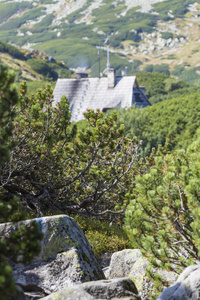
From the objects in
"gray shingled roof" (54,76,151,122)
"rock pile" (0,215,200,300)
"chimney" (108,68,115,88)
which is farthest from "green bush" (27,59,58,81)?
"rock pile" (0,215,200,300)

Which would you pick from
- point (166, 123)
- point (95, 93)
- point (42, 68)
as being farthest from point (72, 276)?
point (42, 68)

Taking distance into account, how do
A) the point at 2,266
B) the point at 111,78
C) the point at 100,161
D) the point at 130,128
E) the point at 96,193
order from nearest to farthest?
the point at 2,266, the point at 96,193, the point at 100,161, the point at 130,128, the point at 111,78

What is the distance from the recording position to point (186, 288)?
11.7 ft

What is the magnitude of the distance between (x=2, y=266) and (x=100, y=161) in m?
6.82

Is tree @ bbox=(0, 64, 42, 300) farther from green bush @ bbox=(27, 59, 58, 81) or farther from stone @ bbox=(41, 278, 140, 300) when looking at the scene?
green bush @ bbox=(27, 59, 58, 81)

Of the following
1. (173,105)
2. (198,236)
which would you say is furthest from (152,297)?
(173,105)

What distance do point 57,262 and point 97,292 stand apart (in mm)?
1009

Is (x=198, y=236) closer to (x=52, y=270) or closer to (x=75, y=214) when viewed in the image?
(x=52, y=270)

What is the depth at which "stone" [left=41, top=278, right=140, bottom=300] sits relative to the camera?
12.0ft

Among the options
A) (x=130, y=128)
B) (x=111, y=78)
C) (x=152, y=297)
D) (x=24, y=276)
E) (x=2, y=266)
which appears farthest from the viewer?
(x=111, y=78)

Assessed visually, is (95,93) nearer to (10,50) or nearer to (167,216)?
(167,216)

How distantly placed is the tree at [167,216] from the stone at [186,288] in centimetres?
72

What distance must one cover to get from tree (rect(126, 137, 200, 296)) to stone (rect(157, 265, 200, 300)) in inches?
28.2

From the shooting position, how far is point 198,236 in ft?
13.4
